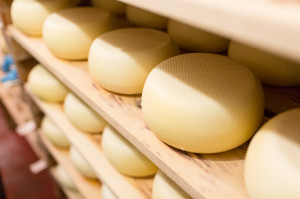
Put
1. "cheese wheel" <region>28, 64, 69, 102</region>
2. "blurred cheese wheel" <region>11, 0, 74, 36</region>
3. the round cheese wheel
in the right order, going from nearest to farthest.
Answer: "blurred cheese wheel" <region>11, 0, 74, 36</region>, "cheese wheel" <region>28, 64, 69, 102</region>, the round cheese wheel

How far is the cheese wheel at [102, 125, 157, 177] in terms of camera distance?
0.84 meters

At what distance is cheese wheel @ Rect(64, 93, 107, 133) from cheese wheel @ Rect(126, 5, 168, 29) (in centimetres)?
36

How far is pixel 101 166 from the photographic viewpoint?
96cm

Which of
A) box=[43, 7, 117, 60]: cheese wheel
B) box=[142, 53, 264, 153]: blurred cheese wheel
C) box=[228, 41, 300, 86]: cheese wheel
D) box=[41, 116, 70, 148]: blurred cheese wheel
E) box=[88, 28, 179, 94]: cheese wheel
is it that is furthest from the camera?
box=[41, 116, 70, 148]: blurred cheese wheel

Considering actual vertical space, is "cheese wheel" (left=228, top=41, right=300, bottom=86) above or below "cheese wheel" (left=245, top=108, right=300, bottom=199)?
above

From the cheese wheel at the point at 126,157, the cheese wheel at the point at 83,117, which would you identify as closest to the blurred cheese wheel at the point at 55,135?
the cheese wheel at the point at 83,117

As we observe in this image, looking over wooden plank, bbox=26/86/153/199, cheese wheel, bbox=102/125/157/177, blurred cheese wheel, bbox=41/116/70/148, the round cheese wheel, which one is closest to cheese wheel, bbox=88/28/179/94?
cheese wheel, bbox=102/125/157/177

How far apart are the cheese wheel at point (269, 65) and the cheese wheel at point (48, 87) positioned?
83 cm

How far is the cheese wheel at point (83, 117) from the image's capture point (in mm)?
1042

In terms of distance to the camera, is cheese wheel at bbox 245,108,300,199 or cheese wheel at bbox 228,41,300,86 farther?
cheese wheel at bbox 228,41,300,86

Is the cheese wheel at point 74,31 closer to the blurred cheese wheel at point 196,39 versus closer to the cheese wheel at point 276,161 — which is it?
the blurred cheese wheel at point 196,39

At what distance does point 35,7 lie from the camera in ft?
3.76

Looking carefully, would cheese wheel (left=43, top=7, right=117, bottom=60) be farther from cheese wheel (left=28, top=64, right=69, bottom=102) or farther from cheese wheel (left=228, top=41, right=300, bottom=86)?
cheese wheel (left=228, top=41, right=300, bottom=86)

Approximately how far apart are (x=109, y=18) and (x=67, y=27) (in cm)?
15
